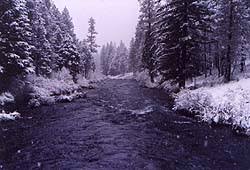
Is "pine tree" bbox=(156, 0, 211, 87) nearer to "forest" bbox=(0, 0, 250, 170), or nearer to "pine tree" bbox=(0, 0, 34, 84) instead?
"forest" bbox=(0, 0, 250, 170)

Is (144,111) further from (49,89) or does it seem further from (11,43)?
→ (49,89)

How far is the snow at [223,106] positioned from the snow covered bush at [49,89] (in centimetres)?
1505

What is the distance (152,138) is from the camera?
1650 cm

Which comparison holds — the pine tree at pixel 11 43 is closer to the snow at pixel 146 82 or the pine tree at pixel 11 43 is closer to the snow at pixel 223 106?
the snow at pixel 223 106

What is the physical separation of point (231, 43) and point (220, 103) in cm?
1450

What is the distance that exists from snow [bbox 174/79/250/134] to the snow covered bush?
593 inches

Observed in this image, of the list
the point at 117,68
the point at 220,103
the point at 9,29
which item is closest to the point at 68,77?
the point at 9,29

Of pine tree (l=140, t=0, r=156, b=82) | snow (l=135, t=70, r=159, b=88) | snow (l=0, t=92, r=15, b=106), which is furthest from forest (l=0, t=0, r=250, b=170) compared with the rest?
snow (l=135, t=70, r=159, b=88)

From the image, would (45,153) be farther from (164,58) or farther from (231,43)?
(231,43)

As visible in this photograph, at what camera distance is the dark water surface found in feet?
41.4

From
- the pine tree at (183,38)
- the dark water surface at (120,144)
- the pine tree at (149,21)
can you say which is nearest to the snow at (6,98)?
the dark water surface at (120,144)

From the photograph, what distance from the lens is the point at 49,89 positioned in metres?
44.2

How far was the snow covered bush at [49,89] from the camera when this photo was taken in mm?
32594

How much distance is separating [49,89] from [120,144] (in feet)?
101
